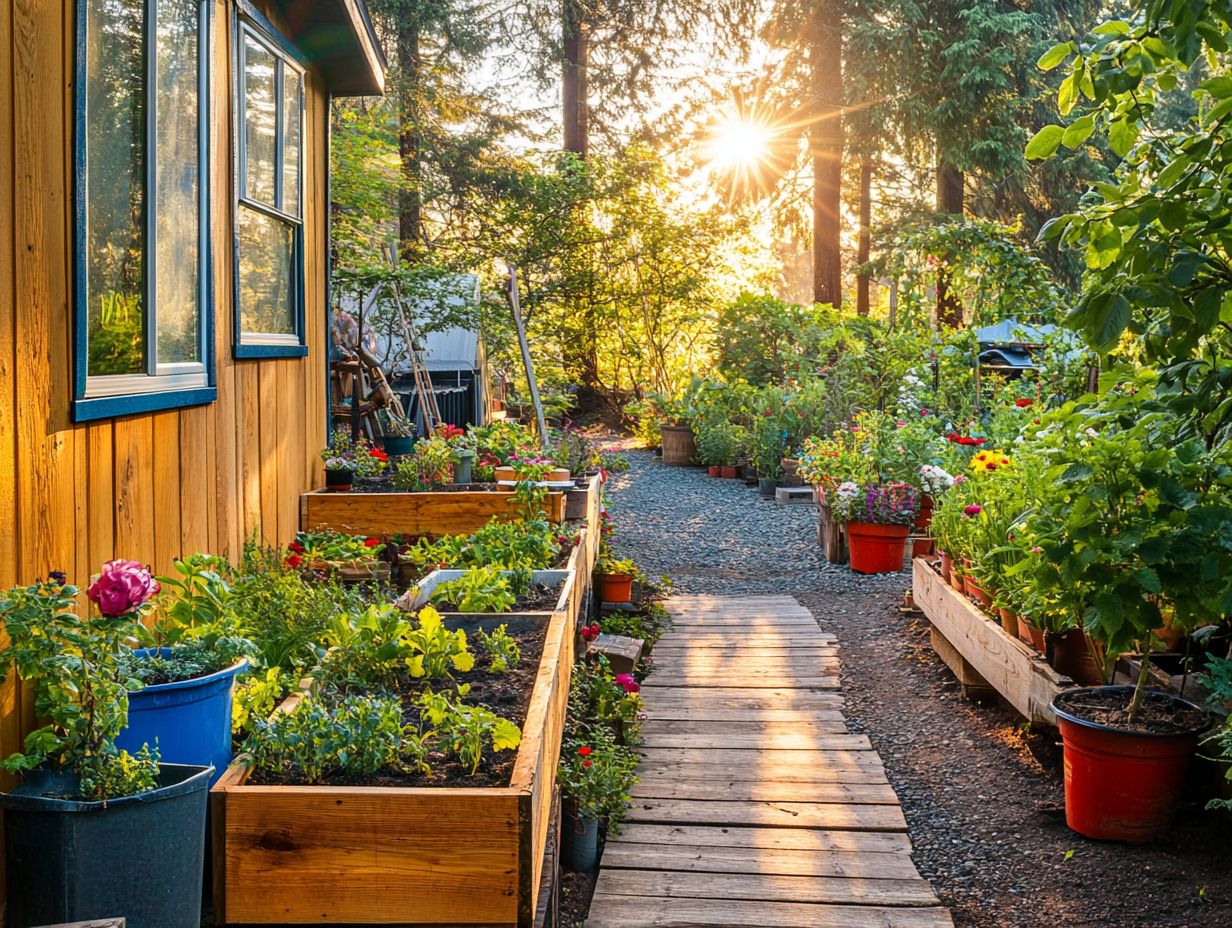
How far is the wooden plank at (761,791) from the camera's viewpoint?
13.7 feet

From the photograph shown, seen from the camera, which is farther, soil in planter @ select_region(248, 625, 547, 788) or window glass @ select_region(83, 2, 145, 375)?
window glass @ select_region(83, 2, 145, 375)

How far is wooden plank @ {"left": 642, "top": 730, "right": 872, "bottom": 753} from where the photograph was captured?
4746 mm

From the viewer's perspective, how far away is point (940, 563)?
645 cm

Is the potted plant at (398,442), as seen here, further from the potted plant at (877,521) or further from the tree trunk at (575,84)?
the tree trunk at (575,84)

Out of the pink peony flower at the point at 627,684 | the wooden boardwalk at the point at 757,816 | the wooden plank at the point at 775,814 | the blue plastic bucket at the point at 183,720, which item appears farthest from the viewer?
the pink peony flower at the point at 627,684

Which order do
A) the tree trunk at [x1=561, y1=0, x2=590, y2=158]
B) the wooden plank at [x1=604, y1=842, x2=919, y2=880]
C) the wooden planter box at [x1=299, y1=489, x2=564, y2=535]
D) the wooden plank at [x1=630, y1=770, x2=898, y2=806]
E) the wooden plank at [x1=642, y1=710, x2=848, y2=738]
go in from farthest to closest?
the tree trunk at [x1=561, y1=0, x2=590, y2=158], the wooden planter box at [x1=299, y1=489, x2=564, y2=535], the wooden plank at [x1=642, y1=710, x2=848, y2=738], the wooden plank at [x1=630, y1=770, x2=898, y2=806], the wooden plank at [x1=604, y1=842, x2=919, y2=880]

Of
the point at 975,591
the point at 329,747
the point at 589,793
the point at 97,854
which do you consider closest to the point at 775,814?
the point at 589,793

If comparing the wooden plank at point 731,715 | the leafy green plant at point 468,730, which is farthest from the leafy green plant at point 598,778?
the leafy green plant at point 468,730

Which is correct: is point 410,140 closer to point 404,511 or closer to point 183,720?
point 404,511

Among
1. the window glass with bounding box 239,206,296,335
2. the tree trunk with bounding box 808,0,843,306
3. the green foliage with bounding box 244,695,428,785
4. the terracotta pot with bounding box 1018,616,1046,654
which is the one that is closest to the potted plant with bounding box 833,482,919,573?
the terracotta pot with bounding box 1018,616,1046,654

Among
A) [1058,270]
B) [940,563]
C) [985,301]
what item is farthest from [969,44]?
[940,563]

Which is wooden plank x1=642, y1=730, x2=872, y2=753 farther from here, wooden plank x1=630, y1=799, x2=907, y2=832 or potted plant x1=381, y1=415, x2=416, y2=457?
potted plant x1=381, y1=415, x2=416, y2=457

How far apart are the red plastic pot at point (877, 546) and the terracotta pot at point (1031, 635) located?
3460mm

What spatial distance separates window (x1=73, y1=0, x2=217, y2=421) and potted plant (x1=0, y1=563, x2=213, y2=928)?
29.8 inches
